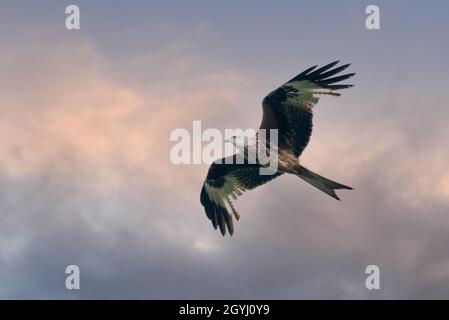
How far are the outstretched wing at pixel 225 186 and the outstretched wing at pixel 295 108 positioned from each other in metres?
1.79

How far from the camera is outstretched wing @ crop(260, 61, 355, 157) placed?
1506 centimetres

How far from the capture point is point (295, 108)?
15117 mm

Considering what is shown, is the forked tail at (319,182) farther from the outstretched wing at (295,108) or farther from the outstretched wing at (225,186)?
the outstretched wing at (225,186)

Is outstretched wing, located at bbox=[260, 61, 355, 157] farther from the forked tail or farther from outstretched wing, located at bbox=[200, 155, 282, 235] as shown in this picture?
outstretched wing, located at bbox=[200, 155, 282, 235]

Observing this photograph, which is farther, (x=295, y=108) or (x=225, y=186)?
(x=225, y=186)

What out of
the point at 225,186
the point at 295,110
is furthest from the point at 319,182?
the point at 225,186

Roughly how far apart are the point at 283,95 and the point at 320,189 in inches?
113

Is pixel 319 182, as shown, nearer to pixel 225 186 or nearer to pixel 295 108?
pixel 295 108

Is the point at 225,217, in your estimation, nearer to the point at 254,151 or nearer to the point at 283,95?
the point at 254,151

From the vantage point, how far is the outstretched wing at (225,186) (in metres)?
16.8

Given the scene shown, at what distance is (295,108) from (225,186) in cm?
351
